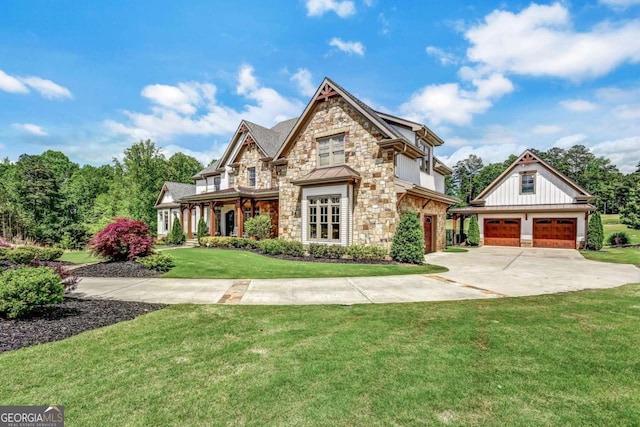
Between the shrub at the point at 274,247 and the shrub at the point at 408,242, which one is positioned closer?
the shrub at the point at 408,242

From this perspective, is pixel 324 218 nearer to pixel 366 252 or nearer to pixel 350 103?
pixel 366 252

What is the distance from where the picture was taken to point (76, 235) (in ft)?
104

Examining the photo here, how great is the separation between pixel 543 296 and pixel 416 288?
3140mm

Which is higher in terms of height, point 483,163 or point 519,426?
point 483,163

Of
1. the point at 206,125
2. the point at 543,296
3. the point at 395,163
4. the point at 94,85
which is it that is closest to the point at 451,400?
the point at 543,296

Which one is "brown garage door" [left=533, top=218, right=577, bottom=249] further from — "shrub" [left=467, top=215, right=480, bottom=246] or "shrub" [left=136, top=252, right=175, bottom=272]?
"shrub" [left=136, top=252, right=175, bottom=272]

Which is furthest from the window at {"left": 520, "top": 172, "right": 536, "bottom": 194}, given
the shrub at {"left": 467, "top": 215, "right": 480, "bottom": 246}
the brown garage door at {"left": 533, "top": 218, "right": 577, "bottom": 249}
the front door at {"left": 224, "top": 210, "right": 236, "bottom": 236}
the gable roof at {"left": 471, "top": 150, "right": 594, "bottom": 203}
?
the front door at {"left": 224, "top": 210, "right": 236, "bottom": 236}

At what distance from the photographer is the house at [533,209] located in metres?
22.1

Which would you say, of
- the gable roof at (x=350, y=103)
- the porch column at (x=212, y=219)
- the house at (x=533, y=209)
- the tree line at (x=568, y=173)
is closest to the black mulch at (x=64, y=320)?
the gable roof at (x=350, y=103)

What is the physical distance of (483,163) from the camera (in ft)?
256

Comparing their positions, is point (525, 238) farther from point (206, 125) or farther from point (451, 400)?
point (206, 125)

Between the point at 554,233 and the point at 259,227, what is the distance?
2272cm

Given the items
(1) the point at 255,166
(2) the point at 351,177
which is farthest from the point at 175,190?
(2) the point at 351,177

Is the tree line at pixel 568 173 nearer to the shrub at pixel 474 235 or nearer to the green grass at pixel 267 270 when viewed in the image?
the shrub at pixel 474 235
